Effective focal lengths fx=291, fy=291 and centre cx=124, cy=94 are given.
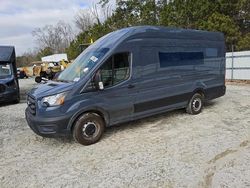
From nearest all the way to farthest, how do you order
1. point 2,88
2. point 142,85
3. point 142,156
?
point 142,156 < point 142,85 < point 2,88

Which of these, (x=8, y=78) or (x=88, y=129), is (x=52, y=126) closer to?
(x=88, y=129)

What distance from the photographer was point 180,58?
7551mm

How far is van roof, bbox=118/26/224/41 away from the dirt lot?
216 centimetres

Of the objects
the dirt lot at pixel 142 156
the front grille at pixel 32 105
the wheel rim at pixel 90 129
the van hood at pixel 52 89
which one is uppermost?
the van hood at pixel 52 89

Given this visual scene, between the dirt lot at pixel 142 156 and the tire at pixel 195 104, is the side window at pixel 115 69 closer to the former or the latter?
the dirt lot at pixel 142 156

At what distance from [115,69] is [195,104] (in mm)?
2966

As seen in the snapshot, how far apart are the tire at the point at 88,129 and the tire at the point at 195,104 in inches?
113

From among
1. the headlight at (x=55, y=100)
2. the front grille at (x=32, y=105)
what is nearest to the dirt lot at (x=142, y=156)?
→ the front grille at (x=32, y=105)

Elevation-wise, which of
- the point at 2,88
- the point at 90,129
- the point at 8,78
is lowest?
the point at 90,129

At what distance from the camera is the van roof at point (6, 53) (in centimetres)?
1265

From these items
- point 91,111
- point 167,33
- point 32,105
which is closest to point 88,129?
point 91,111

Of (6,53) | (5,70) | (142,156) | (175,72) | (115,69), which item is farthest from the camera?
(6,53)

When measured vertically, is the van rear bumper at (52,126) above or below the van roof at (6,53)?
below

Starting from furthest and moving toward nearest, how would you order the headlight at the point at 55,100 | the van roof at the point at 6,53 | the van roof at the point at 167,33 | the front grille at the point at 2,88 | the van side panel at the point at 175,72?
1. the van roof at the point at 6,53
2. the front grille at the point at 2,88
3. the van side panel at the point at 175,72
4. the van roof at the point at 167,33
5. the headlight at the point at 55,100
